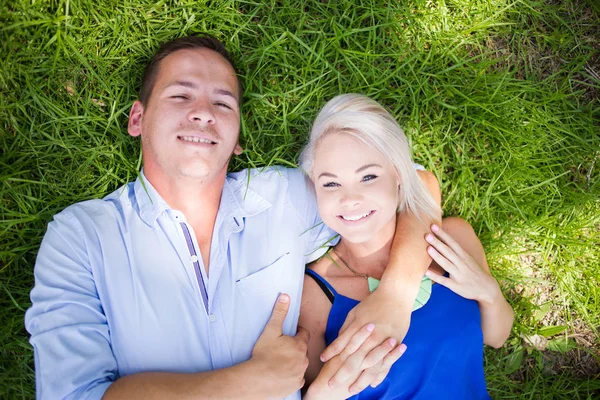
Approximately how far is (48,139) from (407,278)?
2.67 meters

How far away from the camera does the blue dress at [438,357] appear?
116 inches

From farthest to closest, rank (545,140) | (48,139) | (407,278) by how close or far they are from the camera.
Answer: (545,140) < (48,139) < (407,278)

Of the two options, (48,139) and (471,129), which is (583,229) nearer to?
(471,129)

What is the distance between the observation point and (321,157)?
3.01 m

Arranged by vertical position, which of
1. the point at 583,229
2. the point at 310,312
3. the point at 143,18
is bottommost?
the point at 583,229

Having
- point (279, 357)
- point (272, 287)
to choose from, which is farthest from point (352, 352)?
point (272, 287)

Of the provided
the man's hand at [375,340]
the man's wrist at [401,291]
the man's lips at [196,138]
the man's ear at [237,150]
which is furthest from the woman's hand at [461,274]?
the man's lips at [196,138]

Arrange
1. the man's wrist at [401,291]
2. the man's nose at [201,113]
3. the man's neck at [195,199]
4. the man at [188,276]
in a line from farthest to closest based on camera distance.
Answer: the man's neck at [195,199]
the man's nose at [201,113]
the man's wrist at [401,291]
the man at [188,276]

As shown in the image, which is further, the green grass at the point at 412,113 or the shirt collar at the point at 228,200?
the green grass at the point at 412,113

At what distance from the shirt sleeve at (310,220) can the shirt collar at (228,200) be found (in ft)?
0.71

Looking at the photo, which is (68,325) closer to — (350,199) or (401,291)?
(350,199)

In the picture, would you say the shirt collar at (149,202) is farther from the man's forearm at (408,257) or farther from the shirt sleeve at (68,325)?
the man's forearm at (408,257)

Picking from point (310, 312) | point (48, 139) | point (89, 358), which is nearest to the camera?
point (89, 358)

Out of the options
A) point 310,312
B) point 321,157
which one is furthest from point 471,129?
point 310,312
